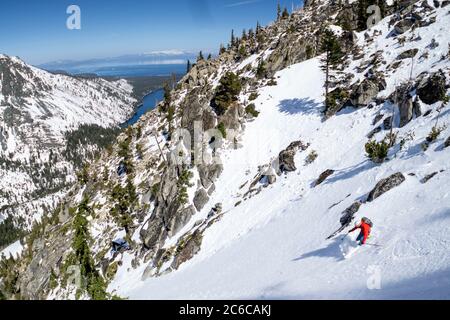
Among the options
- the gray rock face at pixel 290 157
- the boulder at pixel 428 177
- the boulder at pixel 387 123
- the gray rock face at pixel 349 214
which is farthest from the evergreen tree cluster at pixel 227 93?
the boulder at pixel 428 177

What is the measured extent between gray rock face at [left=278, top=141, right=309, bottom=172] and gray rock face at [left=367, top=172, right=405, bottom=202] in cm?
1626

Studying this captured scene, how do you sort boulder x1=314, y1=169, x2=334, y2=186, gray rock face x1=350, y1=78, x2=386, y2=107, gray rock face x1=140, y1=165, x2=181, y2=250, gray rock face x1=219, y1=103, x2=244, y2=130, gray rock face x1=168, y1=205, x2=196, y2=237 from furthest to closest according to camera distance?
gray rock face x1=219, y1=103, x2=244, y2=130
gray rock face x1=140, y1=165, x2=181, y2=250
gray rock face x1=168, y1=205, x2=196, y2=237
gray rock face x1=350, y1=78, x2=386, y2=107
boulder x1=314, y1=169, x2=334, y2=186

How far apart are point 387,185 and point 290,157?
18.4 m

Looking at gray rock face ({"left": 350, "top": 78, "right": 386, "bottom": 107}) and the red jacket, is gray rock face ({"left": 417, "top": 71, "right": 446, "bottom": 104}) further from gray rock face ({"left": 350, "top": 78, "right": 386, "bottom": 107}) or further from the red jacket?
the red jacket

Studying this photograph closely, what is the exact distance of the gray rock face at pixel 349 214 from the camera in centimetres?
1691

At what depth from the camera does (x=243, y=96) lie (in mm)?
59469

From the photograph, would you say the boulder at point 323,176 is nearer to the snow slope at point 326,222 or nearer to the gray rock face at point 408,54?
the snow slope at point 326,222

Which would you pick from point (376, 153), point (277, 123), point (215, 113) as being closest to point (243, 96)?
point (215, 113)

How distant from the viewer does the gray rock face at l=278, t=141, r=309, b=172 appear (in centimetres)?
3462

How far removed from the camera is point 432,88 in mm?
26625

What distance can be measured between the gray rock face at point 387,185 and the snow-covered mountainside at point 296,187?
3.4 inches

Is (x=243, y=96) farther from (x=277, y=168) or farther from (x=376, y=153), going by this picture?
(x=376, y=153)
